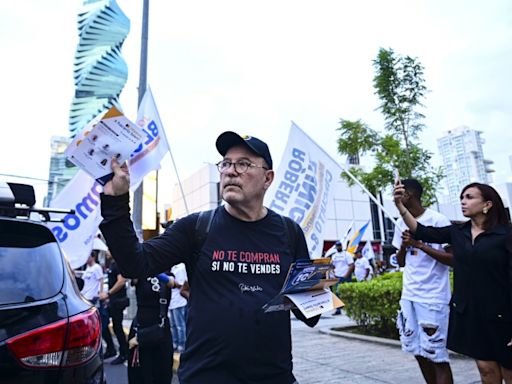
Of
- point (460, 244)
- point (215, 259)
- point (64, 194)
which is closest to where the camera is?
point (215, 259)

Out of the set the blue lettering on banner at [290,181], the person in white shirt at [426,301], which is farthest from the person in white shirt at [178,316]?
the person in white shirt at [426,301]

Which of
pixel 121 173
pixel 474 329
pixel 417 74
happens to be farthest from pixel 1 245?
pixel 417 74

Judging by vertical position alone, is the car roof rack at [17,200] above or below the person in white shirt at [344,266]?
above

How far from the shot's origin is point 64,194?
676cm

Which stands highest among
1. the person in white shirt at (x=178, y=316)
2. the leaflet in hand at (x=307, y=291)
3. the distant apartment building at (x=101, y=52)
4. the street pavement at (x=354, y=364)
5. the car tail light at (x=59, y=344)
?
the distant apartment building at (x=101, y=52)

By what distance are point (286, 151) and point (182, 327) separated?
3.51m

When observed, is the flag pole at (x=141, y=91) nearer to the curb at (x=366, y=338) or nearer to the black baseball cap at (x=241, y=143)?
the curb at (x=366, y=338)

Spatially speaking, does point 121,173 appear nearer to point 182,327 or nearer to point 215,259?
point 215,259

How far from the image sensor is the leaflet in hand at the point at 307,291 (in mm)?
1849

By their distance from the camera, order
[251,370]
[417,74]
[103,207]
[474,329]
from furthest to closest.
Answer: [417,74] < [474,329] < [251,370] < [103,207]

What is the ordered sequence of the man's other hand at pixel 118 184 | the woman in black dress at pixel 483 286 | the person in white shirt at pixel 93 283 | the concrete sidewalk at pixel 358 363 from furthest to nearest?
the person in white shirt at pixel 93 283 → the concrete sidewalk at pixel 358 363 → the woman in black dress at pixel 483 286 → the man's other hand at pixel 118 184

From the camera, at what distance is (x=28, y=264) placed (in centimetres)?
228

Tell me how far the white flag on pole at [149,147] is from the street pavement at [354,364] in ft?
9.81

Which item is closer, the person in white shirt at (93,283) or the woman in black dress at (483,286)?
the woman in black dress at (483,286)
